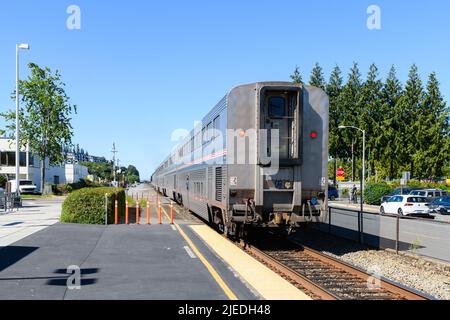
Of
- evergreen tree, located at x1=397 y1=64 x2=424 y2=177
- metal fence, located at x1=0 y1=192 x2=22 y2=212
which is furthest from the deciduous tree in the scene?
evergreen tree, located at x1=397 y1=64 x2=424 y2=177

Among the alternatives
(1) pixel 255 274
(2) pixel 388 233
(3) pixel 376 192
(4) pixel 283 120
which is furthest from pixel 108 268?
(3) pixel 376 192

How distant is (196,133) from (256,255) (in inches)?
331

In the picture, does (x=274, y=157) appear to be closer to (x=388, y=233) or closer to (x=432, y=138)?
(x=388, y=233)

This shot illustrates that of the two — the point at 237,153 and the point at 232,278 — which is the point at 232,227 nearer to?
the point at 237,153

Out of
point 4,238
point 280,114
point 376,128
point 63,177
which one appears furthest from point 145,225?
point 63,177

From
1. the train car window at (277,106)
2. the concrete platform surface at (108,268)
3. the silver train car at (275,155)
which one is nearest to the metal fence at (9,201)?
the concrete platform surface at (108,268)

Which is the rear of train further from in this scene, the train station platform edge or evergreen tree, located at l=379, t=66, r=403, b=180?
evergreen tree, located at l=379, t=66, r=403, b=180

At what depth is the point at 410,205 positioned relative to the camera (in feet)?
99.4

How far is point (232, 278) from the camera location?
384 inches

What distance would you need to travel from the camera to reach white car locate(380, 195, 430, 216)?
30.0m

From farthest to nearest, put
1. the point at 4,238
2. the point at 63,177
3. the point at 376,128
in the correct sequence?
the point at 63,177, the point at 376,128, the point at 4,238

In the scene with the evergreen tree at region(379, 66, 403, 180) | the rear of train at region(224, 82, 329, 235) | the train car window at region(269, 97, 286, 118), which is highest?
the evergreen tree at region(379, 66, 403, 180)

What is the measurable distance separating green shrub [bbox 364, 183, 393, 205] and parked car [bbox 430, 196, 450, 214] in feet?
41.1

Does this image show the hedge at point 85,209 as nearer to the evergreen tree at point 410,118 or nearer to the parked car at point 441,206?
the parked car at point 441,206
